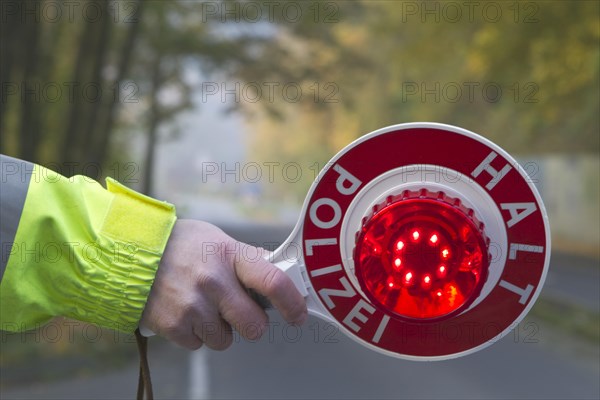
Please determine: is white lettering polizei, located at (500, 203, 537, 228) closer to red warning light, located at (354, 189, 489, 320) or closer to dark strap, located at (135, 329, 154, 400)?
red warning light, located at (354, 189, 489, 320)

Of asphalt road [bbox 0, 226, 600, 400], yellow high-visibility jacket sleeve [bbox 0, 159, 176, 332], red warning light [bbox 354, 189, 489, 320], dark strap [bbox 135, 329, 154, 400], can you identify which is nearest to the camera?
red warning light [bbox 354, 189, 489, 320]

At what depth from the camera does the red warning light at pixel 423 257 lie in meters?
1.34

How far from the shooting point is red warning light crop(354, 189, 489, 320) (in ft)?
4.40

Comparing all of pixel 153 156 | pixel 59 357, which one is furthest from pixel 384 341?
pixel 153 156

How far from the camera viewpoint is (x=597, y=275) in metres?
21.5

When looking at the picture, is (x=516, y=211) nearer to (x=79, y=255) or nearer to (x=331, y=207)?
(x=331, y=207)

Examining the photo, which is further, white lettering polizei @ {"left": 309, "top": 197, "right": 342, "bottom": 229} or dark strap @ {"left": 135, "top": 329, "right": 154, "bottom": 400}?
dark strap @ {"left": 135, "top": 329, "right": 154, "bottom": 400}

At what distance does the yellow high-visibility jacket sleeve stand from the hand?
0.03 m

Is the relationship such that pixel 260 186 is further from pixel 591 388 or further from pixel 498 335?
pixel 498 335

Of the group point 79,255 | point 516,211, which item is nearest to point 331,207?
point 516,211

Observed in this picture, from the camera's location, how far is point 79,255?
146 centimetres

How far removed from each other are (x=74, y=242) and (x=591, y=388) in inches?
296

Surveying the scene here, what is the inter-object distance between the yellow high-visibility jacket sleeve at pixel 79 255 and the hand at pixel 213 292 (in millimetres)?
30

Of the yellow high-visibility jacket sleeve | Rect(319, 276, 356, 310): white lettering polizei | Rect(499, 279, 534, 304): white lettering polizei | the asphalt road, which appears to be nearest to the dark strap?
the yellow high-visibility jacket sleeve
